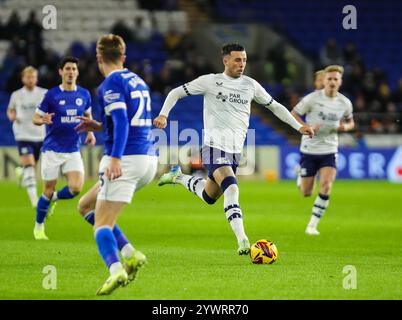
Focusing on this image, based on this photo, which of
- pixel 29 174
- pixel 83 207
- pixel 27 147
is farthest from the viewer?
pixel 27 147

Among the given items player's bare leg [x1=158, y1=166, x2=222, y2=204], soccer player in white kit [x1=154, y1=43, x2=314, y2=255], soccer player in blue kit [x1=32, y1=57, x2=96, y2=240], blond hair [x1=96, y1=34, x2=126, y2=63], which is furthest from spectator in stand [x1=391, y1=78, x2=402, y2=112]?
blond hair [x1=96, y1=34, x2=126, y2=63]

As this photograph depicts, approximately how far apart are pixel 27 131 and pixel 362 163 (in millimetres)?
13696

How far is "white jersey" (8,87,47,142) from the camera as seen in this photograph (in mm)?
19078

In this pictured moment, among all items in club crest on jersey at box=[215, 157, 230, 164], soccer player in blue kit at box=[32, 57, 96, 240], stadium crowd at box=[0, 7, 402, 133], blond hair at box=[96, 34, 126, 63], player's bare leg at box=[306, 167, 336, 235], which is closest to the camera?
blond hair at box=[96, 34, 126, 63]

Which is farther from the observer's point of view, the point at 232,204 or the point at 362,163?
the point at 362,163

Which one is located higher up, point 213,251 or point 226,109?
point 226,109

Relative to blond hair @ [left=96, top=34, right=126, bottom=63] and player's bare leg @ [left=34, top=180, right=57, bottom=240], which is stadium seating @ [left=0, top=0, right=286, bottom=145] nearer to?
player's bare leg @ [left=34, top=180, right=57, bottom=240]

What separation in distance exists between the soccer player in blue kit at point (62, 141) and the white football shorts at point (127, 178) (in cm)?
493

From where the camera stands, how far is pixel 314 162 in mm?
15406

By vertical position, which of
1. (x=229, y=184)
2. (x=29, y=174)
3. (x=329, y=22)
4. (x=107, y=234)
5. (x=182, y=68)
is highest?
(x=329, y=22)

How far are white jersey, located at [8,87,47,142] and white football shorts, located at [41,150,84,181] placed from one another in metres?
5.51

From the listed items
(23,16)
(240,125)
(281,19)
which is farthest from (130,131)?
(281,19)

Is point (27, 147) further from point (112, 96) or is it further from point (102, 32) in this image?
point (102, 32)

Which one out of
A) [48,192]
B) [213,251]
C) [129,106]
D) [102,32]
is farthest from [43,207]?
[102,32]
